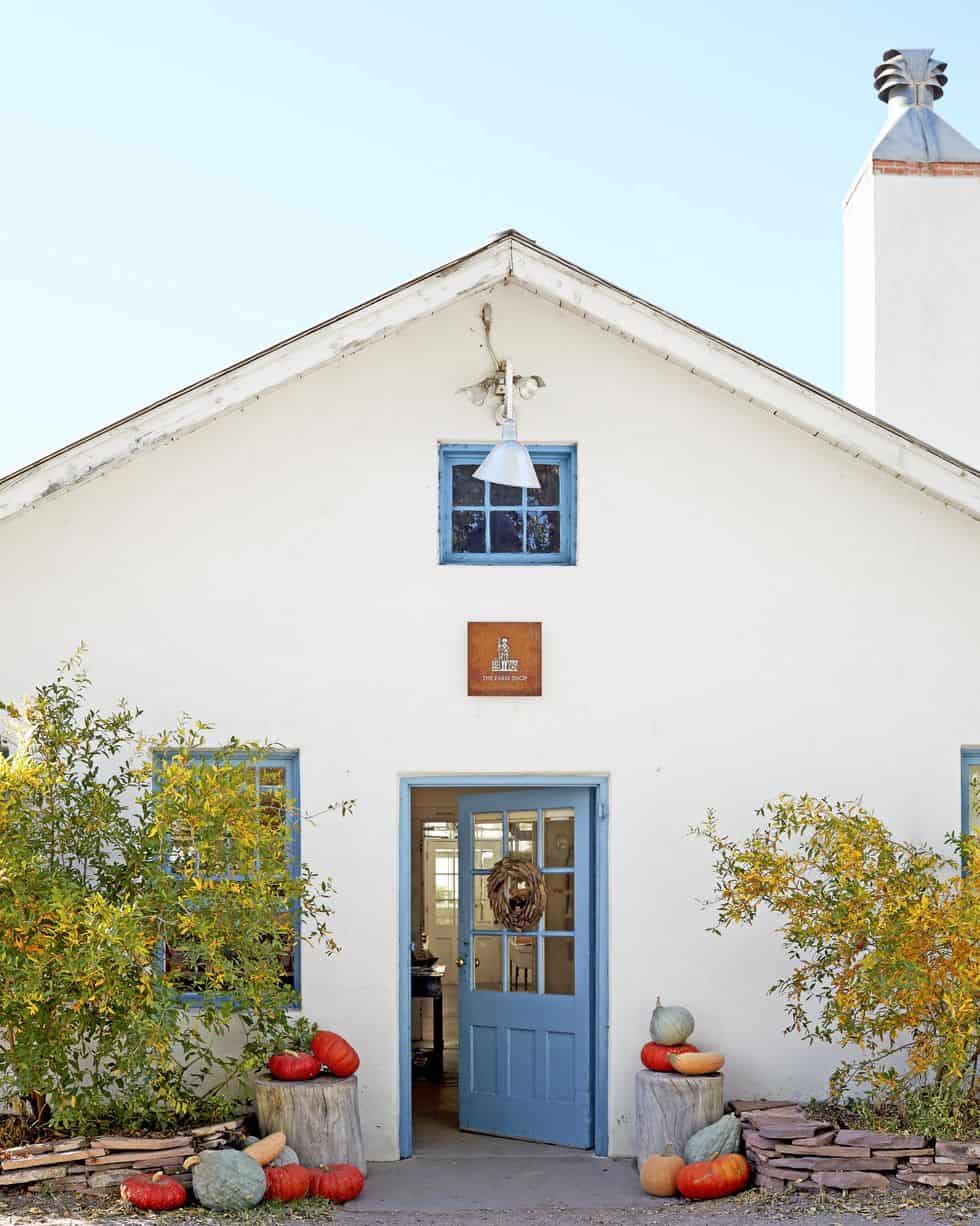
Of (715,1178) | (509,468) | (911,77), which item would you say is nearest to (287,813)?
(509,468)

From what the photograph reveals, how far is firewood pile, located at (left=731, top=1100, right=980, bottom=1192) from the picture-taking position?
7.80 meters

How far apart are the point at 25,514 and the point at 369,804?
2640 millimetres

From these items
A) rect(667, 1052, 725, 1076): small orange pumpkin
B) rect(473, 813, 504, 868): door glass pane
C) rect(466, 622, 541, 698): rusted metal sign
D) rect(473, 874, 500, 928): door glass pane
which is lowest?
rect(667, 1052, 725, 1076): small orange pumpkin

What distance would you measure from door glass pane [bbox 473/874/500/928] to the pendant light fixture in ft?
8.40

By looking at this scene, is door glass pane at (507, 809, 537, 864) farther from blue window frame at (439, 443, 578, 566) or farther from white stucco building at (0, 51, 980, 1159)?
blue window frame at (439, 443, 578, 566)

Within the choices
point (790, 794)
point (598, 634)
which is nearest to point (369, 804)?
point (598, 634)

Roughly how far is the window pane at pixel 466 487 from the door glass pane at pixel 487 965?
273 cm

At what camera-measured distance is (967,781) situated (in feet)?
30.3

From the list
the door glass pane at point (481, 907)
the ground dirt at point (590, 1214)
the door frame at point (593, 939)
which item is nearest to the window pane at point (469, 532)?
the door frame at point (593, 939)

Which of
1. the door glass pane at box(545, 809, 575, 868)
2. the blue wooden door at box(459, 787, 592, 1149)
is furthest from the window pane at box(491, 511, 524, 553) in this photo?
the door glass pane at box(545, 809, 575, 868)

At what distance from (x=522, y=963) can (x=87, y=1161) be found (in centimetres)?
289

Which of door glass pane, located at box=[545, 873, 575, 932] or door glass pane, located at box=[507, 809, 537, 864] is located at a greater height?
door glass pane, located at box=[507, 809, 537, 864]

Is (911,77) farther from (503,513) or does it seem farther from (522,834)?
(522,834)

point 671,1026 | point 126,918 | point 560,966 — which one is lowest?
point 671,1026
